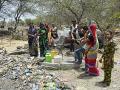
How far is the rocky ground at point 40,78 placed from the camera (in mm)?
10531

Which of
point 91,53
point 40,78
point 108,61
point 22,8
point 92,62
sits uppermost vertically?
point 22,8

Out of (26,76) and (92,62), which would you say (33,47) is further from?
(92,62)

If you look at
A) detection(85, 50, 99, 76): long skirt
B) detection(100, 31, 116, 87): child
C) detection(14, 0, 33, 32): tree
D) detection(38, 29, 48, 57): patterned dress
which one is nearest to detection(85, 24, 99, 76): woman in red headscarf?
detection(85, 50, 99, 76): long skirt

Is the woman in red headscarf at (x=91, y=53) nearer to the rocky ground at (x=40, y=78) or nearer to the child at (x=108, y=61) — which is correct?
the rocky ground at (x=40, y=78)

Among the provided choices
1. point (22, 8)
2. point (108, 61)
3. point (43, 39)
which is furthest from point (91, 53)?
Answer: point (22, 8)

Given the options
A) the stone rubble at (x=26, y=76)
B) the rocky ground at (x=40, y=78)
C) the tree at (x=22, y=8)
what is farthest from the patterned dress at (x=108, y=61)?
the tree at (x=22, y=8)

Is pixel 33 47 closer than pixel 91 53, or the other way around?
pixel 91 53

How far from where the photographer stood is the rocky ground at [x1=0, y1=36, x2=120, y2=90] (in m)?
10.5

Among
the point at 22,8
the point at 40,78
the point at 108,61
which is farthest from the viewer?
the point at 22,8

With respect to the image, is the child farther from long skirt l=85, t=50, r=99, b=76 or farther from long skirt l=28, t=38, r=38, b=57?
long skirt l=28, t=38, r=38, b=57

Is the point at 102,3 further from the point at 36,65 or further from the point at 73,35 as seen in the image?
the point at 36,65

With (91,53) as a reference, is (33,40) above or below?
above

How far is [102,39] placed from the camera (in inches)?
744

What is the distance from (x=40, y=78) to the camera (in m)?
11.3
